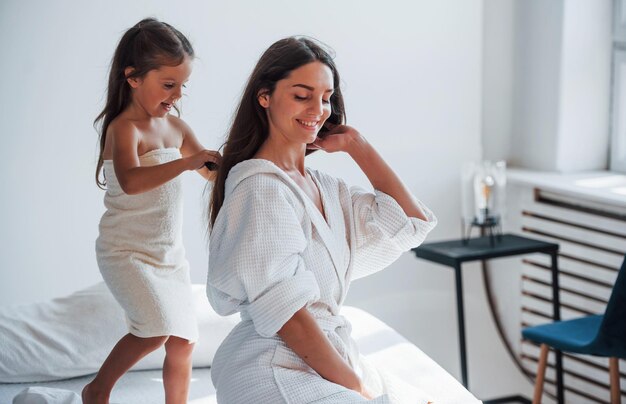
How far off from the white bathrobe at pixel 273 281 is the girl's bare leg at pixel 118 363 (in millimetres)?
312

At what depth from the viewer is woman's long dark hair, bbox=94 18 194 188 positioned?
2039 millimetres

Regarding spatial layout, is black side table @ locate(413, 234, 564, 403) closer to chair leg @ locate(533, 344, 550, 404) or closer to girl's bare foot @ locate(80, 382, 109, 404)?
chair leg @ locate(533, 344, 550, 404)

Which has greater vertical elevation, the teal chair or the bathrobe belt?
the bathrobe belt

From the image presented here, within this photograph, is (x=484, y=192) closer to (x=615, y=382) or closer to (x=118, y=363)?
(x=615, y=382)

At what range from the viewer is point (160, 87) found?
2.06 meters

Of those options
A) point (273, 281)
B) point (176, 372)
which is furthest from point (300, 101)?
point (176, 372)

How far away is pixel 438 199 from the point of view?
368cm

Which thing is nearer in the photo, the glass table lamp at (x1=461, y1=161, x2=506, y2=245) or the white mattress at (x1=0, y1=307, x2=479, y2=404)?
the white mattress at (x1=0, y1=307, x2=479, y2=404)

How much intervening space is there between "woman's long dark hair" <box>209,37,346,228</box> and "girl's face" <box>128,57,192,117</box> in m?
0.21

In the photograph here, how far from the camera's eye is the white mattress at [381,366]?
2348 mm

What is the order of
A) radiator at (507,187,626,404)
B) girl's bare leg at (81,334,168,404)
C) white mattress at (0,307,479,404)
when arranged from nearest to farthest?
1. girl's bare leg at (81,334,168,404)
2. white mattress at (0,307,479,404)
3. radiator at (507,187,626,404)

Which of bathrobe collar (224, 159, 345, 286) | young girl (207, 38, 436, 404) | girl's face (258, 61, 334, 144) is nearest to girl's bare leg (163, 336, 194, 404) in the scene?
young girl (207, 38, 436, 404)

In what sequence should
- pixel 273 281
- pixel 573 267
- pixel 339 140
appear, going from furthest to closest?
pixel 573 267 < pixel 339 140 < pixel 273 281

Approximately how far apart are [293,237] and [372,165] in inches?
12.7
